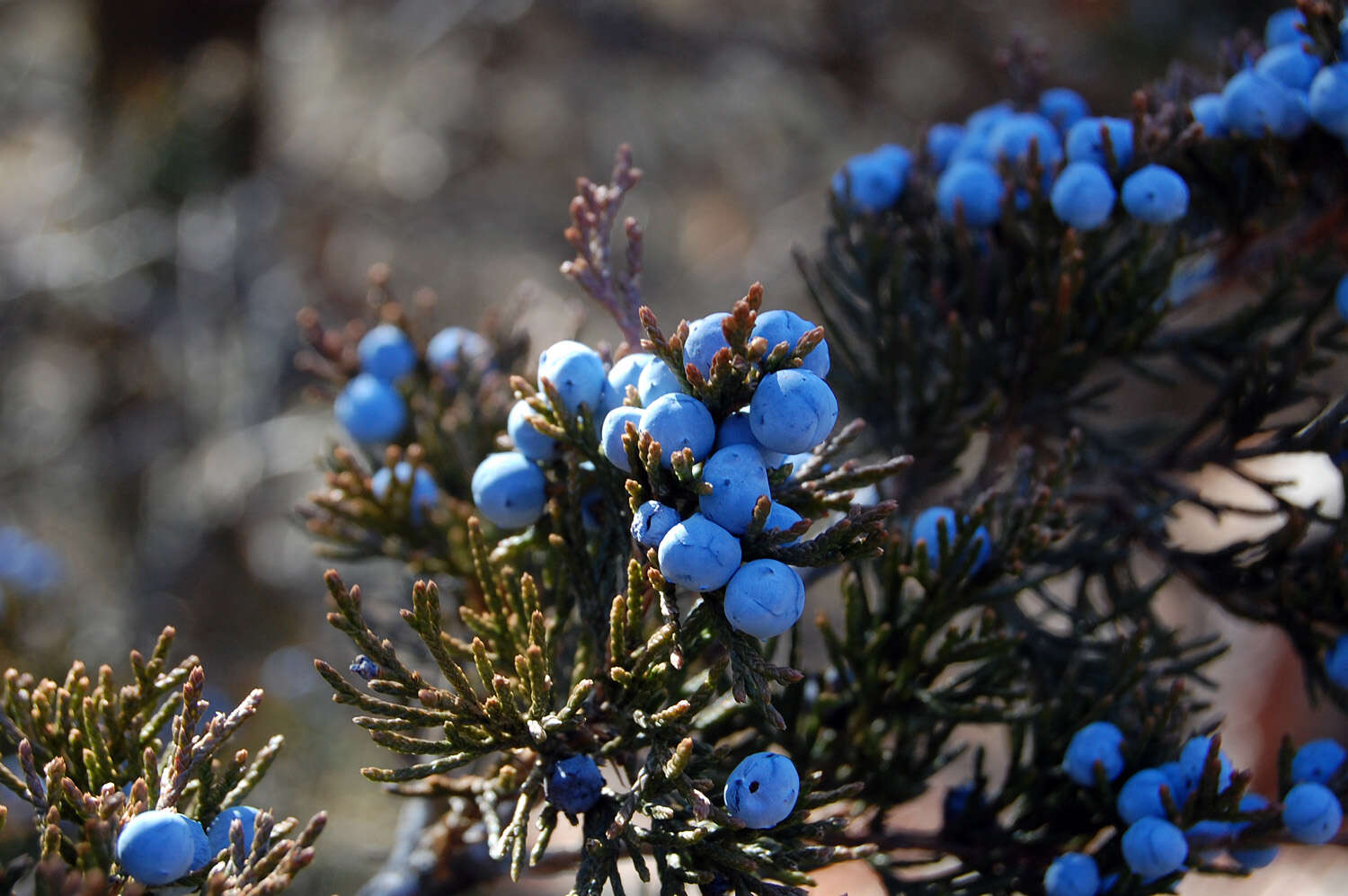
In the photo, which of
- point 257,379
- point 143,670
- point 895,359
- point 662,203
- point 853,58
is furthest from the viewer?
point 662,203

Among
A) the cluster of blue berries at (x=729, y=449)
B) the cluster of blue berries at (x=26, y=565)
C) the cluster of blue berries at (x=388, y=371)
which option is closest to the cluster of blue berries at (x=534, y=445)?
the cluster of blue berries at (x=729, y=449)

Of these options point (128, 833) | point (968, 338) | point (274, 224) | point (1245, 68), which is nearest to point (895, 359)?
point (968, 338)

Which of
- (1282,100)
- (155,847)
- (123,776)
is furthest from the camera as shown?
(1282,100)

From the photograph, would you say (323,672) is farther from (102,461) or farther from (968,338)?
(102,461)

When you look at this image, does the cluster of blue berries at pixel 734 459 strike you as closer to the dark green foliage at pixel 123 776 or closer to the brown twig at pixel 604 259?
the brown twig at pixel 604 259

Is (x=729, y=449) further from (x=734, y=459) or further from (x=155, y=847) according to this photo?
(x=155, y=847)

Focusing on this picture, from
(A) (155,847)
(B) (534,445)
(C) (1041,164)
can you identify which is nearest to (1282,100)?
(C) (1041,164)
